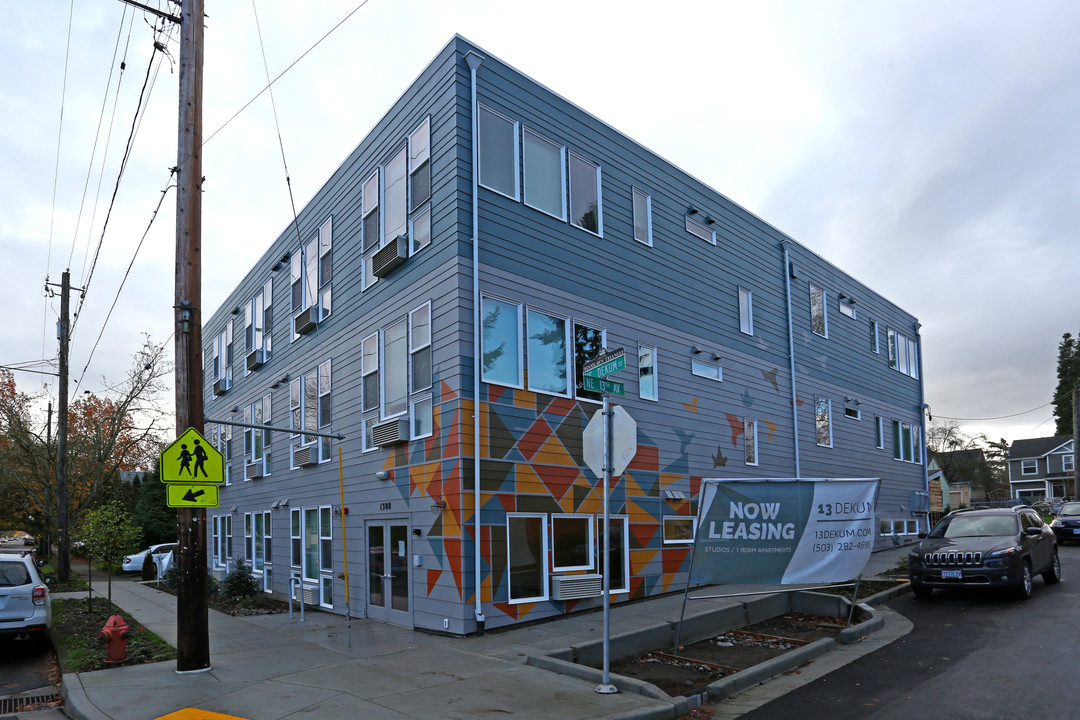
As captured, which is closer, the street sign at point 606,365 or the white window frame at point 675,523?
the street sign at point 606,365

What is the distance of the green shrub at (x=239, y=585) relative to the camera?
18438 mm

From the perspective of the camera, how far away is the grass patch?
1017cm

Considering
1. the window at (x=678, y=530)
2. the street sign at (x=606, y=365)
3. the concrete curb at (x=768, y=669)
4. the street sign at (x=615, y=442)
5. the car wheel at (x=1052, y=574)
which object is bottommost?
the car wheel at (x=1052, y=574)

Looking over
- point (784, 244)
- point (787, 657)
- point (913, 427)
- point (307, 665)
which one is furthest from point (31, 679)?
point (913, 427)

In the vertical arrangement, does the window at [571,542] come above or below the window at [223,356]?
below

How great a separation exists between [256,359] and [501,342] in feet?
40.4

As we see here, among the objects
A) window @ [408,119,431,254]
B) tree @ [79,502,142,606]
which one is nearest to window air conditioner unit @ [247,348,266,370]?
tree @ [79,502,142,606]

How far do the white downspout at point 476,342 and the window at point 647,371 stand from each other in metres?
4.50

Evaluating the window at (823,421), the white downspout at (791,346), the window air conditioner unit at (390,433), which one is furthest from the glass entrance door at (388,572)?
the window at (823,421)

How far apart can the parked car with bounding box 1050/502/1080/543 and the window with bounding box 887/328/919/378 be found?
6704 millimetres

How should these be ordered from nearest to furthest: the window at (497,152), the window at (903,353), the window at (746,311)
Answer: the window at (497,152) → the window at (746,311) → the window at (903,353)

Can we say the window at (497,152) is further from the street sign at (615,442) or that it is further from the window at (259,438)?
the window at (259,438)

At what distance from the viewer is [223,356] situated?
27.3 meters

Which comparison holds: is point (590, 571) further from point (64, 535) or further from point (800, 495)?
point (64, 535)
